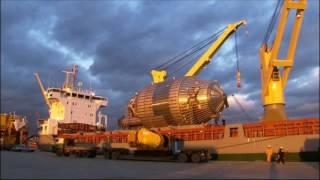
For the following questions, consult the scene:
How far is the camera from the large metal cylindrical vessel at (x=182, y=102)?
4100 centimetres

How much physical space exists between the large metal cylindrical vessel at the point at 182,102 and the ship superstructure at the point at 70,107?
76.7 ft

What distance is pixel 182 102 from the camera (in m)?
41.7

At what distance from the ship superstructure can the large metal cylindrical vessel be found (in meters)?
23.4

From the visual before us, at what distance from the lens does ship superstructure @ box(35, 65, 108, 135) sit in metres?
64.4

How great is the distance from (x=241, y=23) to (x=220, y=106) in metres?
18.8

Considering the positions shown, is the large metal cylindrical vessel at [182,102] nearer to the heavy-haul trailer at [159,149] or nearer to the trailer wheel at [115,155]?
the heavy-haul trailer at [159,149]

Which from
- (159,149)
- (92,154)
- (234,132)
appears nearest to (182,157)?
(159,149)

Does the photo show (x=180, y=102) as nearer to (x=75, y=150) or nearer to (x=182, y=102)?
(x=182, y=102)

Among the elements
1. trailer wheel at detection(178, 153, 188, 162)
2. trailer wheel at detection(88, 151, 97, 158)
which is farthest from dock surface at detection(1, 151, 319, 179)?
trailer wheel at detection(88, 151, 97, 158)

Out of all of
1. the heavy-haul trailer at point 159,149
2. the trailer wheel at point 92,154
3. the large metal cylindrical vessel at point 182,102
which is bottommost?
the trailer wheel at point 92,154

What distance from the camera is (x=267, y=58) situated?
44219 mm

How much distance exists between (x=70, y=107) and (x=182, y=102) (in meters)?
30.7

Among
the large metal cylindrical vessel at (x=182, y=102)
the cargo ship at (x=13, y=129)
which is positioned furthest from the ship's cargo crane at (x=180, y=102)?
the cargo ship at (x=13, y=129)

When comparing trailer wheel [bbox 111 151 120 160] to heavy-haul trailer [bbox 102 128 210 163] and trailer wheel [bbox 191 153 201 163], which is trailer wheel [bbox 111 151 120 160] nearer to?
heavy-haul trailer [bbox 102 128 210 163]
